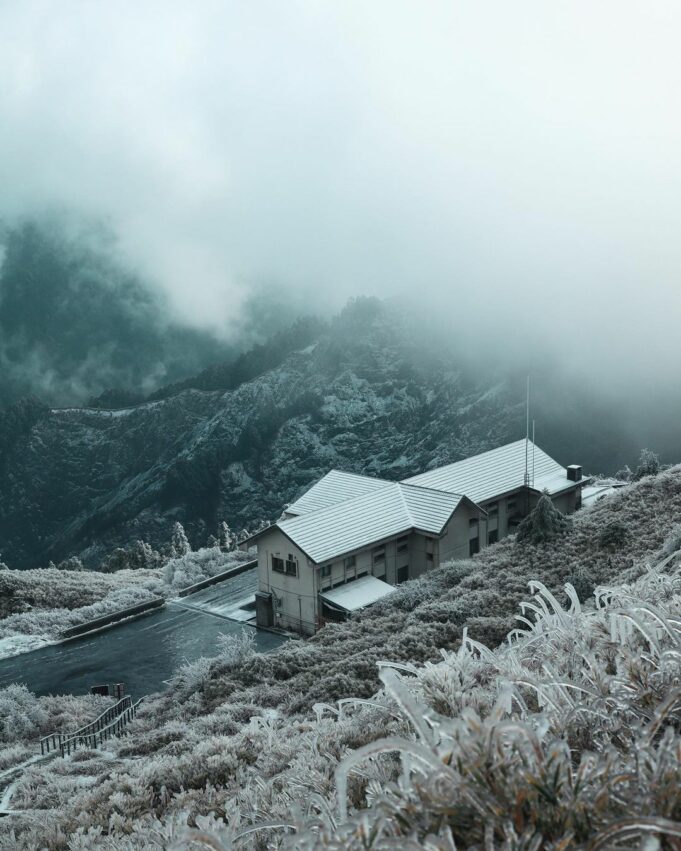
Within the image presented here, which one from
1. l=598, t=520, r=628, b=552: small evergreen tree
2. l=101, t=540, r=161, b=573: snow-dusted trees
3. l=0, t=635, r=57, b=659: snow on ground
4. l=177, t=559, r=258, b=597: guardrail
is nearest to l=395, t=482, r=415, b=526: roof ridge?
l=177, t=559, r=258, b=597: guardrail

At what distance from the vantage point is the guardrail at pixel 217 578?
31078 millimetres

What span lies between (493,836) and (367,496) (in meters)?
26.8

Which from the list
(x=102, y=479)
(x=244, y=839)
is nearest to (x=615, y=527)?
(x=244, y=839)

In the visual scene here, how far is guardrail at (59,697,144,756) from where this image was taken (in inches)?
503

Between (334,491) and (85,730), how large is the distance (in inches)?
775

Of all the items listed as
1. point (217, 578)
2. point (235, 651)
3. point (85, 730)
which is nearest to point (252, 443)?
point (217, 578)

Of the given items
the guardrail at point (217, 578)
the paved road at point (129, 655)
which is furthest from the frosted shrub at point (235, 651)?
the guardrail at point (217, 578)

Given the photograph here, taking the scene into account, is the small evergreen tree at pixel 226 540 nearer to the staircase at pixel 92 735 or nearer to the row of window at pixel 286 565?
the row of window at pixel 286 565

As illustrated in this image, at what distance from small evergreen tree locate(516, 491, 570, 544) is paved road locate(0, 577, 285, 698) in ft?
30.5

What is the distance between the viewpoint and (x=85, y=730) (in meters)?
14.1

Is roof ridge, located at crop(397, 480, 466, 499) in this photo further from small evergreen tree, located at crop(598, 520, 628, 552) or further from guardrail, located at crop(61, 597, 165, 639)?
guardrail, located at crop(61, 597, 165, 639)

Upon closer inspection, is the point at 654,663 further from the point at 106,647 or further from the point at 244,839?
the point at 106,647

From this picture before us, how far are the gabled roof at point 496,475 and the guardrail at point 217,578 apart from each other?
883 cm

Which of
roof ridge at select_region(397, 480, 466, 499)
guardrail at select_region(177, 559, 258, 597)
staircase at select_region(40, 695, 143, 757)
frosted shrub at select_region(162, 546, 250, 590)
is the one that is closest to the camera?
staircase at select_region(40, 695, 143, 757)
